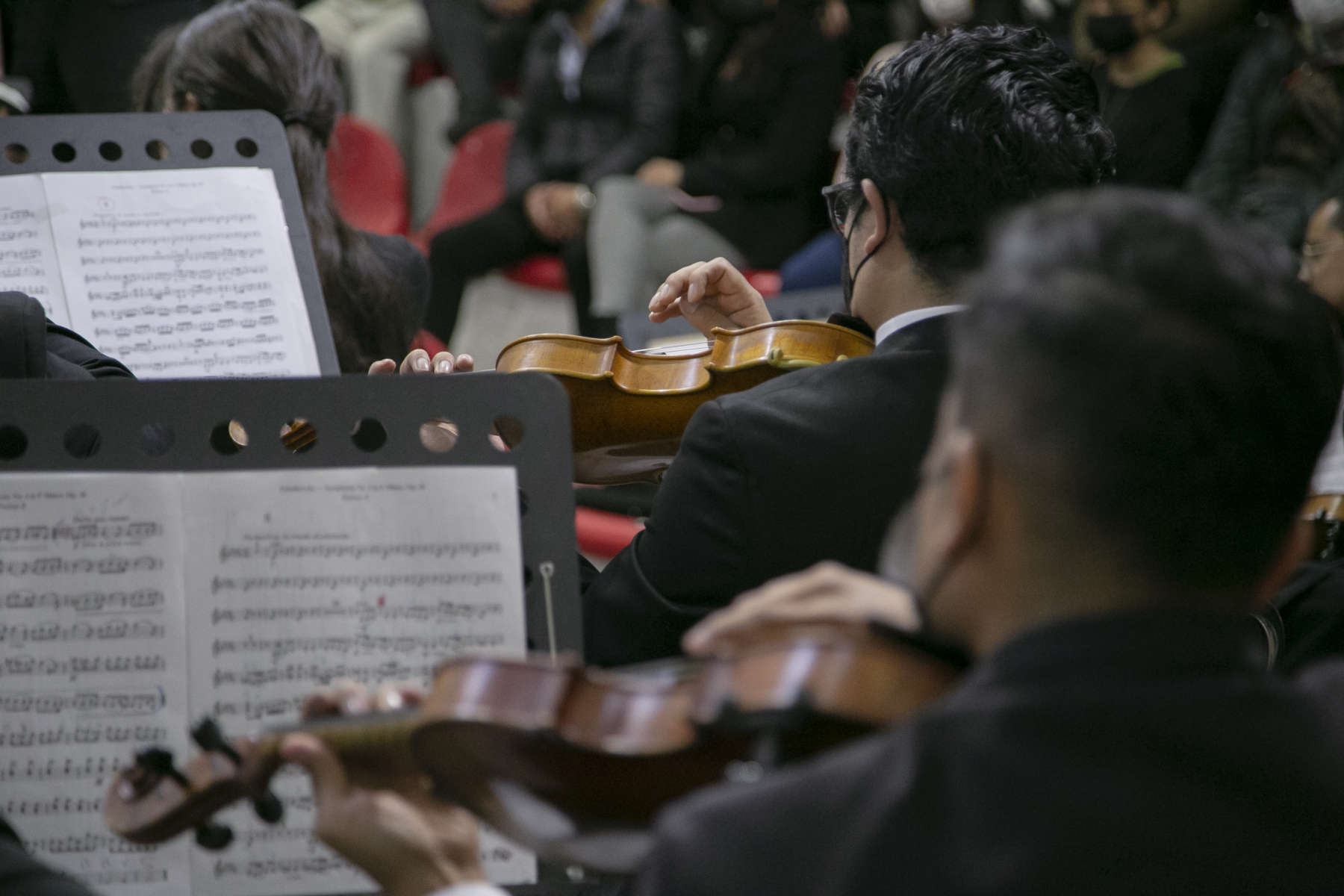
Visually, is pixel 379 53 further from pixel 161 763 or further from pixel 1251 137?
pixel 161 763

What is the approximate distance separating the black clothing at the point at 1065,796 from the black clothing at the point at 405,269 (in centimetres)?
173

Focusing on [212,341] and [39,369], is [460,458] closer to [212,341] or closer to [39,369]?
[39,369]

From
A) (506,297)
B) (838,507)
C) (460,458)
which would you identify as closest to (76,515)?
(460,458)

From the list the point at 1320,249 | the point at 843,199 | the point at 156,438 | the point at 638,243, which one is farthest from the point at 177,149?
the point at 638,243

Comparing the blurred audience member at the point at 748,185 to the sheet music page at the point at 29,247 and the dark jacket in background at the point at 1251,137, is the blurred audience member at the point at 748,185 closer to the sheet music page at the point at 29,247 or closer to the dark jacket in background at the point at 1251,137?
the dark jacket in background at the point at 1251,137

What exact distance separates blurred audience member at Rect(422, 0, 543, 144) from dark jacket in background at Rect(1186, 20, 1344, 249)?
2.45 m

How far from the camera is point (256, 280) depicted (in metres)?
1.87

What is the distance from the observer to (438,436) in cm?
131

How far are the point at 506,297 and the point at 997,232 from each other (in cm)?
406

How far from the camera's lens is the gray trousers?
168 inches

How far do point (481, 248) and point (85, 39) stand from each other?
4.72ft

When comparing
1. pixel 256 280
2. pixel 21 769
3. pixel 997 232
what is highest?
pixel 997 232

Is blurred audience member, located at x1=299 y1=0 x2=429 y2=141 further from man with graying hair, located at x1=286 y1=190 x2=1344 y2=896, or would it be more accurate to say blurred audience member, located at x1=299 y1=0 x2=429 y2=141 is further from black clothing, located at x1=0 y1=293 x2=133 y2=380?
man with graying hair, located at x1=286 y1=190 x2=1344 y2=896

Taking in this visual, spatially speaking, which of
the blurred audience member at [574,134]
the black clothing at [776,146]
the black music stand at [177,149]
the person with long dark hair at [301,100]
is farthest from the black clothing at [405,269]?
the blurred audience member at [574,134]
